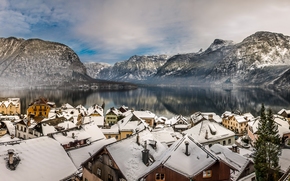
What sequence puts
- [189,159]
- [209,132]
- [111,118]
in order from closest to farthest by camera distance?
1. [189,159]
2. [209,132]
3. [111,118]

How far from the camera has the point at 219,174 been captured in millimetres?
27953

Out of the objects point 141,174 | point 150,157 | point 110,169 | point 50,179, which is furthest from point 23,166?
point 150,157

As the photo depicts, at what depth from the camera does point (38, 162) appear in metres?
27.7

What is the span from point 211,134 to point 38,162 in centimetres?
4147

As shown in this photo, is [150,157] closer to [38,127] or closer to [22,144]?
[22,144]

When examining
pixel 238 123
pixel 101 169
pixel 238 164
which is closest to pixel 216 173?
pixel 238 164

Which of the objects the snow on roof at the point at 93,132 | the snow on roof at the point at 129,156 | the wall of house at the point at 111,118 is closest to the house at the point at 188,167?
the snow on roof at the point at 129,156

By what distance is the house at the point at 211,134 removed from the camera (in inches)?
2272

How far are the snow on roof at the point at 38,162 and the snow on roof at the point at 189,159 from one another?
453 inches

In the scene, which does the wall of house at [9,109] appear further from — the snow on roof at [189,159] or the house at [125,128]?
the snow on roof at [189,159]

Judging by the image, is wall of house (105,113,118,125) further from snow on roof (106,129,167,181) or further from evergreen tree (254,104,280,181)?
evergreen tree (254,104,280,181)

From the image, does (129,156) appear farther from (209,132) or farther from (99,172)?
(209,132)

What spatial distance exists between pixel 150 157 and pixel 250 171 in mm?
14023

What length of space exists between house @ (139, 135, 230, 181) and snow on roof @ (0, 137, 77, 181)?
30.3 feet
